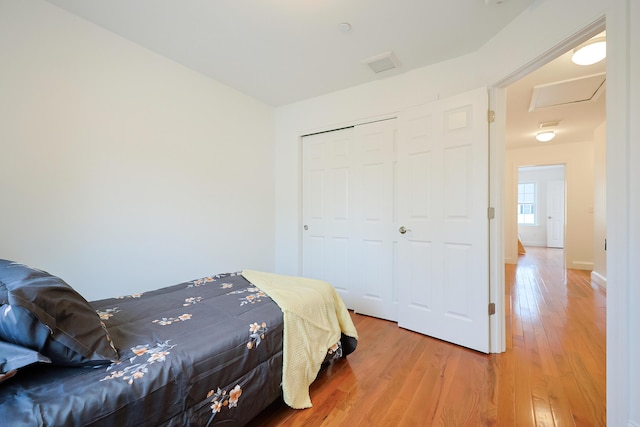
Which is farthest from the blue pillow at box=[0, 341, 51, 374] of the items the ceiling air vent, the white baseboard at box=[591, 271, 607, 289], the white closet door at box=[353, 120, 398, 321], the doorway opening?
the doorway opening

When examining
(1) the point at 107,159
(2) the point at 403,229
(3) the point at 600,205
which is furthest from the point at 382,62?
(3) the point at 600,205

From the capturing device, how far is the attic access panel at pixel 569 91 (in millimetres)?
2859

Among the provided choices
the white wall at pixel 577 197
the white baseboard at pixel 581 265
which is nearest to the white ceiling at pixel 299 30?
the white wall at pixel 577 197

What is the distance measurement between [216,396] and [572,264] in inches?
267

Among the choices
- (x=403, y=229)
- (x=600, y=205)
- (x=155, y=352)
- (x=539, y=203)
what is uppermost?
(x=539, y=203)

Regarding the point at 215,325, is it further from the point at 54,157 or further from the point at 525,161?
the point at 525,161

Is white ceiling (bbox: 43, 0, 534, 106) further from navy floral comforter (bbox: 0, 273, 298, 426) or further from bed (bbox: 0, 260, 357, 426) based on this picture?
navy floral comforter (bbox: 0, 273, 298, 426)

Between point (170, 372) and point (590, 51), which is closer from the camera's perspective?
point (170, 372)

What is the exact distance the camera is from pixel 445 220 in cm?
238

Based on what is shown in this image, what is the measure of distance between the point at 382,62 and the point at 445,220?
5.19 ft

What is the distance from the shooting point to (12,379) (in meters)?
0.86

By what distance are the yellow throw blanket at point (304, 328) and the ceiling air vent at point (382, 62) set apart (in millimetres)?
2069

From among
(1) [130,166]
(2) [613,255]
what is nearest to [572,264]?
(2) [613,255]

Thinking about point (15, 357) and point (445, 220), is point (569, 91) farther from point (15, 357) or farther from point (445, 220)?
point (15, 357)
